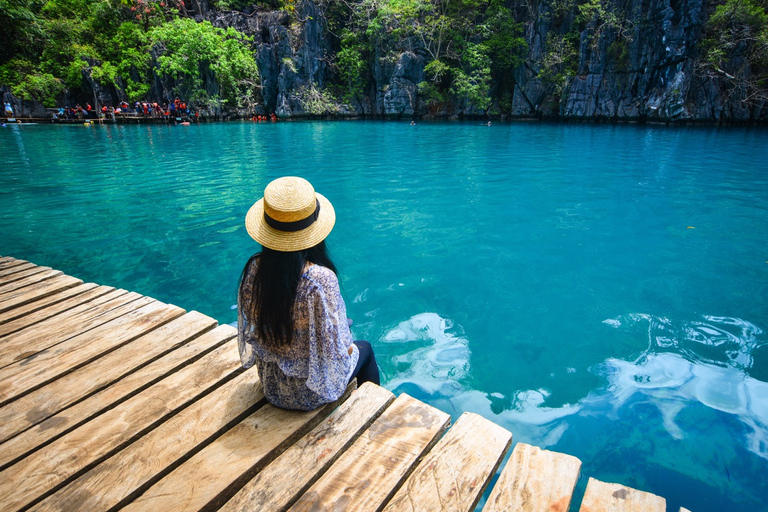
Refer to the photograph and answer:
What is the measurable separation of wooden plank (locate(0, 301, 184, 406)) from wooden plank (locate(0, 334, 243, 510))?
0.61 meters

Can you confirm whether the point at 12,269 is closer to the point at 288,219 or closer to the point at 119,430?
the point at 119,430

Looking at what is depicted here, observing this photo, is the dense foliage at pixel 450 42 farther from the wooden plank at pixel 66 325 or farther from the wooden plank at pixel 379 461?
the wooden plank at pixel 379 461

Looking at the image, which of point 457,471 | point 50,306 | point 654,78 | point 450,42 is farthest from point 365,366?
point 450,42

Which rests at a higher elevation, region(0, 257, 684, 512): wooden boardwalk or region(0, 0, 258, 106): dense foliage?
region(0, 0, 258, 106): dense foliage

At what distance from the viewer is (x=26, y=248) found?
588cm

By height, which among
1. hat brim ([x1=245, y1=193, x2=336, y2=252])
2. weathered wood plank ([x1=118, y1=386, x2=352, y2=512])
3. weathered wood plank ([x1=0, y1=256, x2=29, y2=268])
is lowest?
weathered wood plank ([x1=118, y1=386, x2=352, y2=512])

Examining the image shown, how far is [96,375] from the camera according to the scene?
226 centimetres

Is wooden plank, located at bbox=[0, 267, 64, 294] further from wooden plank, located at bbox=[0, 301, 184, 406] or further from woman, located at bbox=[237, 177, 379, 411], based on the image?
woman, located at bbox=[237, 177, 379, 411]

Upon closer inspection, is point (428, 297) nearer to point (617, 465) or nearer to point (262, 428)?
point (617, 465)

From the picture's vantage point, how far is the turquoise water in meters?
2.84

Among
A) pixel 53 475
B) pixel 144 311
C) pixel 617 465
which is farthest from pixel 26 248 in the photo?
pixel 617 465

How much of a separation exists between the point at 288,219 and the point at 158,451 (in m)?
1.19

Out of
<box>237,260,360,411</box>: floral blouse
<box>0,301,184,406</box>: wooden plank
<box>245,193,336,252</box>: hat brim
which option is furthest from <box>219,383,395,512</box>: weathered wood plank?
<box>0,301,184,406</box>: wooden plank

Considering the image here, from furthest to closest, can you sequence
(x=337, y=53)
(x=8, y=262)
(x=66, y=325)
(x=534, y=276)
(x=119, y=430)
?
(x=337, y=53)
(x=534, y=276)
(x=8, y=262)
(x=66, y=325)
(x=119, y=430)
